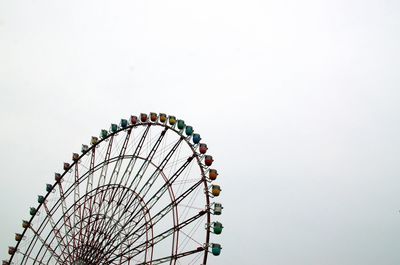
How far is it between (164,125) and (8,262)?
58.7 feet

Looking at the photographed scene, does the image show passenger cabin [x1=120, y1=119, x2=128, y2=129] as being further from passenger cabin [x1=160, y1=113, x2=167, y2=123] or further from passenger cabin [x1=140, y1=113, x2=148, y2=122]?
passenger cabin [x1=160, y1=113, x2=167, y2=123]

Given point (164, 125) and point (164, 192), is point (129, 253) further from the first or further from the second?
point (164, 125)

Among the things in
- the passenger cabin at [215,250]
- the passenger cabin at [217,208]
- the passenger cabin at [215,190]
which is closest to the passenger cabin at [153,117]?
the passenger cabin at [215,190]

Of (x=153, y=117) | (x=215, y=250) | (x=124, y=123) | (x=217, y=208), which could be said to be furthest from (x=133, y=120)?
(x=215, y=250)

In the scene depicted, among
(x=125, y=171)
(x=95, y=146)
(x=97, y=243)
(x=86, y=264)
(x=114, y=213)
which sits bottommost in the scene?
(x=86, y=264)

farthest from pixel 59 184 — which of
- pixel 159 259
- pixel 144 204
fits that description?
pixel 159 259

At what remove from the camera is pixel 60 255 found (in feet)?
77.8

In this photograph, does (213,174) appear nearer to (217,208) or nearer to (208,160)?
(208,160)

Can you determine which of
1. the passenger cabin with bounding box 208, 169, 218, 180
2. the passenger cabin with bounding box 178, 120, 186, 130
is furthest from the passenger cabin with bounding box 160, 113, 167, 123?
the passenger cabin with bounding box 208, 169, 218, 180

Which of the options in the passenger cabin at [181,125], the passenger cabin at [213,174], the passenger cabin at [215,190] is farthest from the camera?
the passenger cabin at [181,125]

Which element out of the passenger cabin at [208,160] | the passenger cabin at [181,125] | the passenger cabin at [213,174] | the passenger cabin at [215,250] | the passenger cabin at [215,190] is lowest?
the passenger cabin at [215,250]

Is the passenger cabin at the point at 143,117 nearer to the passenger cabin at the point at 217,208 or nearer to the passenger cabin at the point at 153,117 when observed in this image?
the passenger cabin at the point at 153,117

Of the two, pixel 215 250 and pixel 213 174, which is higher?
pixel 213 174

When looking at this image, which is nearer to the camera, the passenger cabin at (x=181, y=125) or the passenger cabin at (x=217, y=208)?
the passenger cabin at (x=217, y=208)
